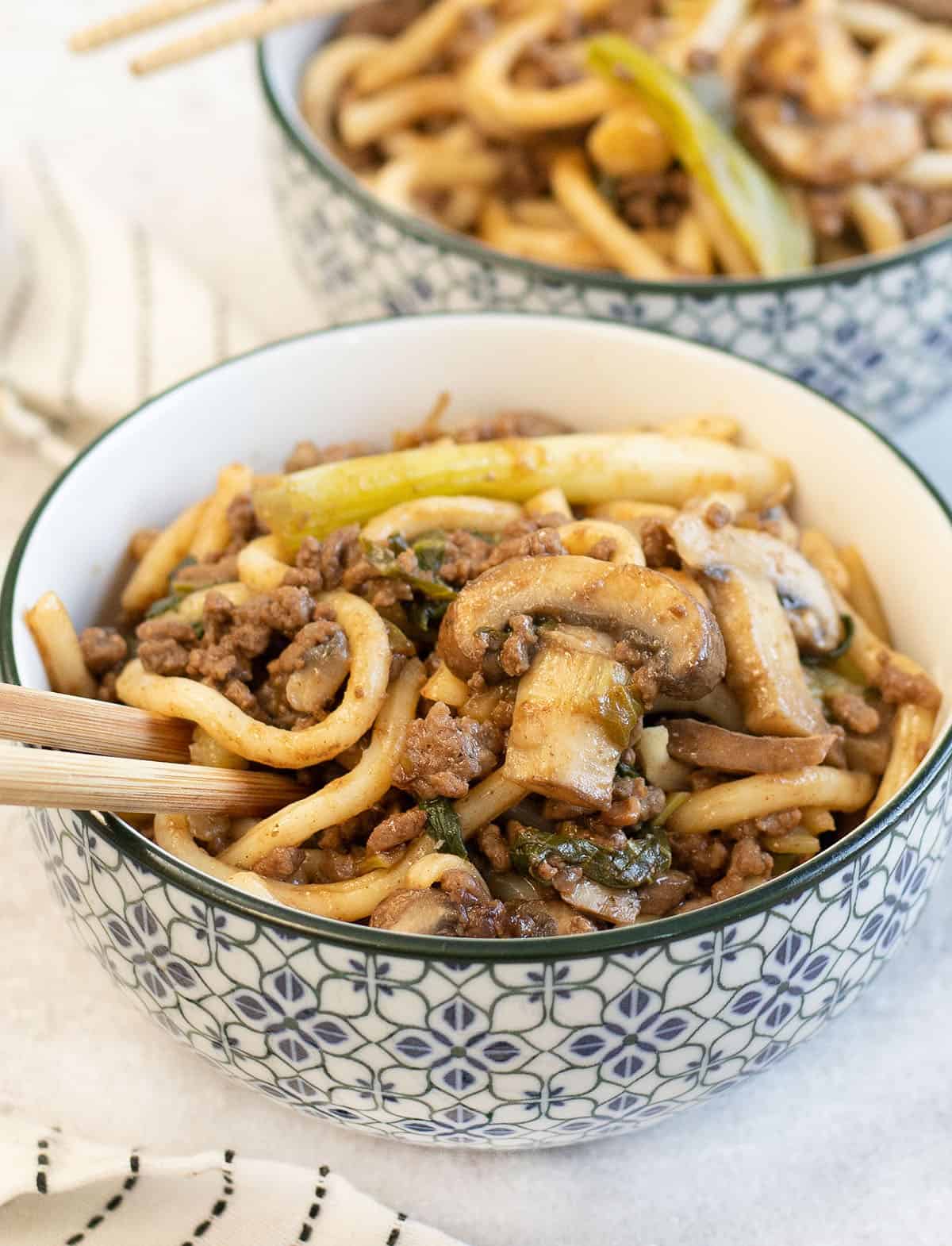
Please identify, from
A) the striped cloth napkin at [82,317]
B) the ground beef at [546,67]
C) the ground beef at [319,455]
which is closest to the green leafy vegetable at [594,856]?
the ground beef at [319,455]

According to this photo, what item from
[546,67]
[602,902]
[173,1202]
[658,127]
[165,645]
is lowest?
[173,1202]

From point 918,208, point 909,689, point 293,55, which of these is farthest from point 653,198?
point 909,689

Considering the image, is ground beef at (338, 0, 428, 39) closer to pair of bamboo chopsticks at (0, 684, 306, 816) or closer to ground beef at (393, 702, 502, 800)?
pair of bamboo chopsticks at (0, 684, 306, 816)

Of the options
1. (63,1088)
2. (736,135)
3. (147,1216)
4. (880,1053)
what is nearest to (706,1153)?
(880,1053)

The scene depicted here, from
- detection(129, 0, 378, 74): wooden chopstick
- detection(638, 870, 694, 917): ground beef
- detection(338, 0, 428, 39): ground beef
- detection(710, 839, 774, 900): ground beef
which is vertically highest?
detection(129, 0, 378, 74): wooden chopstick

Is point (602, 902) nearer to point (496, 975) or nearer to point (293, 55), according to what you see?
point (496, 975)

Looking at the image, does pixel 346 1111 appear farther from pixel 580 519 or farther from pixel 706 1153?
pixel 580 519

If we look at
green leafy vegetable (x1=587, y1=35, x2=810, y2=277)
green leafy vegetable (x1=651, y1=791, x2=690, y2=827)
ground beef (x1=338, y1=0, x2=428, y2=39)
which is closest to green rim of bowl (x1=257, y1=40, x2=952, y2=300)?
green leafy vegetable (x1=587, y1=35, x2=810, y2=277)
